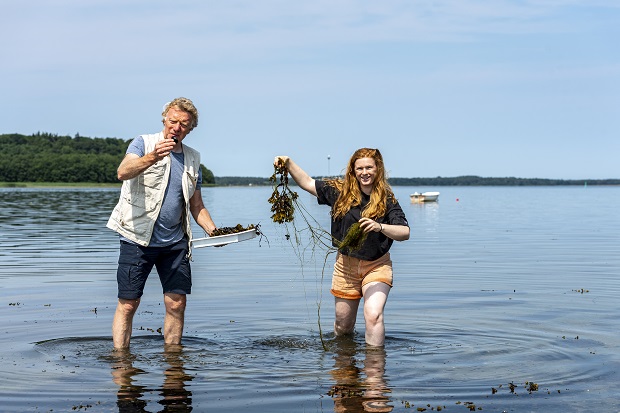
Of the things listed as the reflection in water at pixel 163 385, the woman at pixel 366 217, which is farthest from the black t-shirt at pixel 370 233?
the reflection in water at pixel 163 385

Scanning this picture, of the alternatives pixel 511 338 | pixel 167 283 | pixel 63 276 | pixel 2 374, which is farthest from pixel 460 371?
pixel 63 276

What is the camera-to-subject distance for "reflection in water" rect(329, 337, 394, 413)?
25.6 feet

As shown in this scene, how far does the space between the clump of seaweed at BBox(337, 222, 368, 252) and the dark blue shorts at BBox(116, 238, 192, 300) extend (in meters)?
1.63

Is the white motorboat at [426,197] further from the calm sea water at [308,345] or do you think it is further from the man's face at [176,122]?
the man's face at [176,122]

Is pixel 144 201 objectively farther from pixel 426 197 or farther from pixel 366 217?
pixel 426 197

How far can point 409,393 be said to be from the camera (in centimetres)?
829

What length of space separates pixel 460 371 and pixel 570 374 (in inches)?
41.3

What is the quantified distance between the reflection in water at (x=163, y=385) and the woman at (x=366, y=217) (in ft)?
6.35

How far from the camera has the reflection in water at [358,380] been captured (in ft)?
25.6

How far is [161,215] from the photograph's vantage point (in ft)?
30.8

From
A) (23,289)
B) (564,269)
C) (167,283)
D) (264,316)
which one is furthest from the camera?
(564,269)

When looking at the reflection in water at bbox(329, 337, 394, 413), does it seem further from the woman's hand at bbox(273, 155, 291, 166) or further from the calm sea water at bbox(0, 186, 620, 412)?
the woman's hand at bbox(273, 155, 291, 166)

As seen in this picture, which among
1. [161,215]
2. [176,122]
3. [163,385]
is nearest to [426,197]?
[161,215]

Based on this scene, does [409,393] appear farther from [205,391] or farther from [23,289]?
[23,289]
